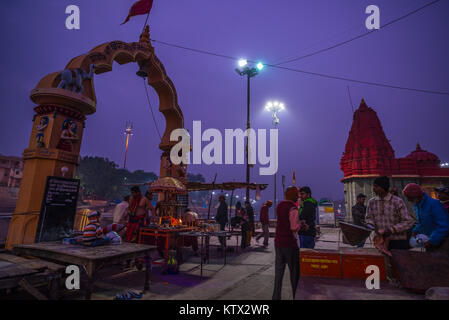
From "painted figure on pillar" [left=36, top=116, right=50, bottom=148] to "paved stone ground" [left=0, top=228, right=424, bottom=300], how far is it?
14.3 feet

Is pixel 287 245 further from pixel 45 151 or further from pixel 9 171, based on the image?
pixel 9 171

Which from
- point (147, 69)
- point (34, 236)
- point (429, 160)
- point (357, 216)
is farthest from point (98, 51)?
point (429, 160)

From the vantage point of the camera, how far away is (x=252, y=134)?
14.4 metres

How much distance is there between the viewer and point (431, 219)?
12.7 feet

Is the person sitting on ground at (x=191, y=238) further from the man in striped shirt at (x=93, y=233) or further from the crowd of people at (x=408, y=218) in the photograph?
the crowd of people at (x=408, y=218)

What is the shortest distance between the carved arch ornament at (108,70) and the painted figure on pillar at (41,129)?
0.56 m

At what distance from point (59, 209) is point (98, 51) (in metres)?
5.86

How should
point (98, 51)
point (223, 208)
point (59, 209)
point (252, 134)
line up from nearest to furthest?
point (59, 209), point (98, 51), point (223, 208), point (252, 134)

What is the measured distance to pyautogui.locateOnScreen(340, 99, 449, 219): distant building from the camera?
20.1 meters

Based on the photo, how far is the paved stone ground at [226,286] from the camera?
3.69 metres

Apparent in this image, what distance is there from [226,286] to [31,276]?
3.42 metres

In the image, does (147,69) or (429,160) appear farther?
(429,160)

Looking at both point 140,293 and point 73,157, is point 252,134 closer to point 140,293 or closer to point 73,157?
point 73,157

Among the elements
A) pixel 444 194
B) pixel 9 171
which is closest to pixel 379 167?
pixel 444 194
